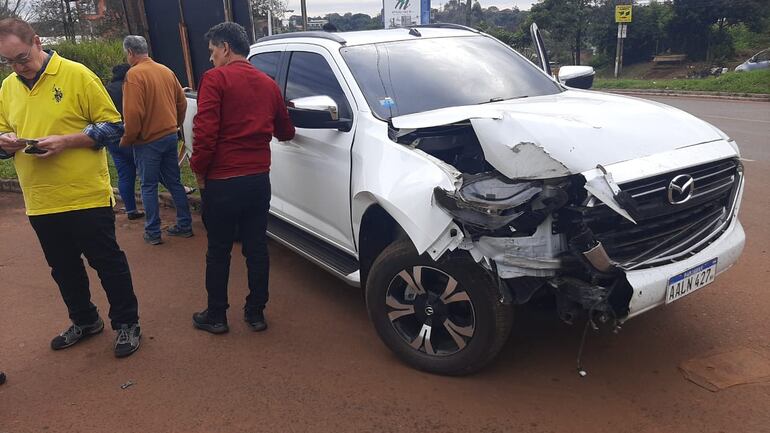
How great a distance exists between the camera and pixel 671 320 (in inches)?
150

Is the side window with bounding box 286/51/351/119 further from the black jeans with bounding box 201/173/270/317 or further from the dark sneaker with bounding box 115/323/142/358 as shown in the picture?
the dark sneaker with bounding box 115/323/142/358

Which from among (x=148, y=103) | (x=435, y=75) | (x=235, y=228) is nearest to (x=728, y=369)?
(x=435, y=75)

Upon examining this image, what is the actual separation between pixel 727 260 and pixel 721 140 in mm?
687

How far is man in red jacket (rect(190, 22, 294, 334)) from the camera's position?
135 inches

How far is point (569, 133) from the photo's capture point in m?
3.00

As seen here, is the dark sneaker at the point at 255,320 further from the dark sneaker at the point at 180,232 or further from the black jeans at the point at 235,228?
the dark sneaker at the point at 180,232

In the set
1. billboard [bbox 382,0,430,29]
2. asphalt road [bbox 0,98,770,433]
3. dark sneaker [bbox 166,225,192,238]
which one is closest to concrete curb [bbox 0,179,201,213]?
dark sneaker [bbox 166,225,192,238]

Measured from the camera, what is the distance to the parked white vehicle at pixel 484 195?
279 cm

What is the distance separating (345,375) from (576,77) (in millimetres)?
3133

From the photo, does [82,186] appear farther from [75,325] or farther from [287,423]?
[287,423]

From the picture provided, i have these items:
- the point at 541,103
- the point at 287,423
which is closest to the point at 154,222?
the point at 287,423

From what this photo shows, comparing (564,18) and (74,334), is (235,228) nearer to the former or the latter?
(74,334)

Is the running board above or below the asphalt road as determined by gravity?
above

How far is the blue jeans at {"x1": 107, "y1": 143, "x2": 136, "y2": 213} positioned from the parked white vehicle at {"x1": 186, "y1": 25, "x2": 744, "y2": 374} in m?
2.49
